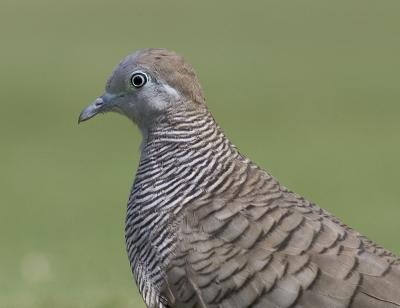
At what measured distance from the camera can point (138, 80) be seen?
21.4 feet

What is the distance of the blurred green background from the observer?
12.1 meters

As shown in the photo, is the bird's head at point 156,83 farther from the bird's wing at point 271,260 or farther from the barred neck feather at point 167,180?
the bird's wing at point 271,260

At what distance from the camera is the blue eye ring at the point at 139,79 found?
21.3ft

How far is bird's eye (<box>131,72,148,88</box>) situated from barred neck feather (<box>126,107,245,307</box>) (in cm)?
25

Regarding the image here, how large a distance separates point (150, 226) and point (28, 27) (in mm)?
30072

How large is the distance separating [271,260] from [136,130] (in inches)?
Answer: 616

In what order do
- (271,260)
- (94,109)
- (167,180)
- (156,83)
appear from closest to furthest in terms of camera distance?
(271,260) → (167,180) → (156,83) → (94,109)

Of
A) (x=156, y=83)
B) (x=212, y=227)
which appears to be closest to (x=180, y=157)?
(x=156, y=83)

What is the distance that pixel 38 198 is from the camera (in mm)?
15258

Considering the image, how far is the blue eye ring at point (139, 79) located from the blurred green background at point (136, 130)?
7.34 ft

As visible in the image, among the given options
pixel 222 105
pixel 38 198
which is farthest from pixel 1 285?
pixel 222 105

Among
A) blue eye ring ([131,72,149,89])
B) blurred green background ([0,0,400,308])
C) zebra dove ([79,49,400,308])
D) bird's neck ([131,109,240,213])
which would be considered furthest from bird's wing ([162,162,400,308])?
blurred green background ([0,0,400,308])

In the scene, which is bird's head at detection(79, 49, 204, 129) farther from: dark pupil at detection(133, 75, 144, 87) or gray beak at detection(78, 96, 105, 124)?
gray beak at detection(78, 96, 105, 124)

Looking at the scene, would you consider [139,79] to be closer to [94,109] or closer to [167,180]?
[94,109]
